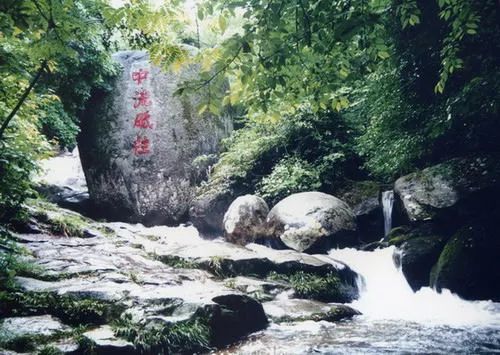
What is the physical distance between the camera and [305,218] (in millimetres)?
9359

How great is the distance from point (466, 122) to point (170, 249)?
21.3 feet

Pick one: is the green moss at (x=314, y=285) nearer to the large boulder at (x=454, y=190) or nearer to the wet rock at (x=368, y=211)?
the large boulder at (x=454, y=190)

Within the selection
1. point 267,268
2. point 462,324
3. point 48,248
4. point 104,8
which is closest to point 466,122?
point 462,324

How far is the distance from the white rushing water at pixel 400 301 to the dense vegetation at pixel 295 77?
2.07m

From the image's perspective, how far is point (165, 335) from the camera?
4676 mm

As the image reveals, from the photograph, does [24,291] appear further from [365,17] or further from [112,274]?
[365,17]

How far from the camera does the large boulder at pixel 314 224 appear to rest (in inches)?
359

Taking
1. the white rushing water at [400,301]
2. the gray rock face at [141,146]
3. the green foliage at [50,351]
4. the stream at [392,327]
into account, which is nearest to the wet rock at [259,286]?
the stream at [392,327]

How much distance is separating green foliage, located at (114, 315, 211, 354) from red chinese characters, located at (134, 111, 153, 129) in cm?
984

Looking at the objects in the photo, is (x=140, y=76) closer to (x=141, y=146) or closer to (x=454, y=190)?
(x=141, y=146)

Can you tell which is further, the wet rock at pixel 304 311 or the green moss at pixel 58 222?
the green moss at pixel 58 222

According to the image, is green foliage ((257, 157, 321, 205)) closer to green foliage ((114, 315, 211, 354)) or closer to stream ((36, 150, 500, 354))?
stream ((36, 150, 500, 354))

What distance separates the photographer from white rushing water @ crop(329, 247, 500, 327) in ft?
19.5

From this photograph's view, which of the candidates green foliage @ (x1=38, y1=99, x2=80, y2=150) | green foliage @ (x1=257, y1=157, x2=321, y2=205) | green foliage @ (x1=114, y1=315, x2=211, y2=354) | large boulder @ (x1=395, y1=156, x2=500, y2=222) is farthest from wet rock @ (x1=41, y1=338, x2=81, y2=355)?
green foliage @ (x1=38, y1=99, x2=80, y2=150)
